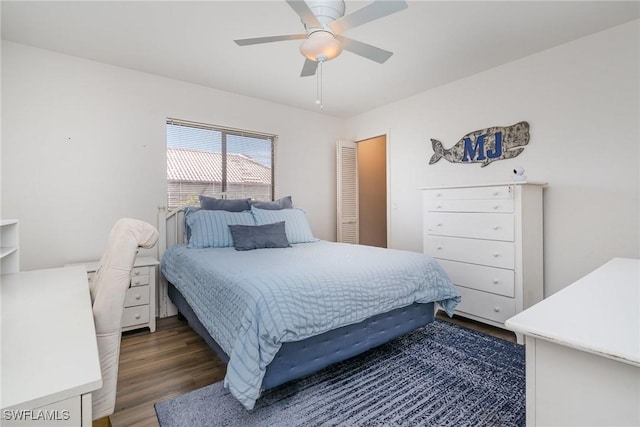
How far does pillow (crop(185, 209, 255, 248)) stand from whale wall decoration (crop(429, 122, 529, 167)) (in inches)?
95.7

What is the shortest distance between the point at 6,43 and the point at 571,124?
4.83 meters

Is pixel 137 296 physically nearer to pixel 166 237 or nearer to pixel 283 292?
pixel 166 237

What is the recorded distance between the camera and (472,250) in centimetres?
279

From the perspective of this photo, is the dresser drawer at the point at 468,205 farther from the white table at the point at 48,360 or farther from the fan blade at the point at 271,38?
the white table at the point at 48,360

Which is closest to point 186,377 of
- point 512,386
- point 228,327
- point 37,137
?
point 228,327

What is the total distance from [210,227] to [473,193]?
251 centimetres

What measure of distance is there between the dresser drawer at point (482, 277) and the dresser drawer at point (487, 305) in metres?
0.04

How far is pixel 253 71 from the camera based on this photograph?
122 inches

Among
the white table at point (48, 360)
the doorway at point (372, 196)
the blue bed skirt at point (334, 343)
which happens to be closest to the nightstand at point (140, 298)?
the blue bed skirt at point (334, 343)

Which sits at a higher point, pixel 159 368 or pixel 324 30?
pixel 324 30

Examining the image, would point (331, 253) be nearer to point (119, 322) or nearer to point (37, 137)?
point (119, 322)

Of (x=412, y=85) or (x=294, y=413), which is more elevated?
(x=412, y=85)

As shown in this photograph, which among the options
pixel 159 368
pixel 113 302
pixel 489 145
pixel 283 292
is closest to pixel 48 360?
pixel 113 302

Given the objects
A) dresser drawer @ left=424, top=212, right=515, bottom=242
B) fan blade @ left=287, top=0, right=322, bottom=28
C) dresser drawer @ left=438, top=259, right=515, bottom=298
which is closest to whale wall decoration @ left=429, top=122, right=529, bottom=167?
dresser drawer @ left=424, top=212, right=515, bottom=242
